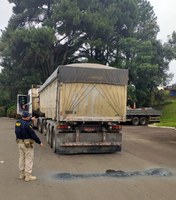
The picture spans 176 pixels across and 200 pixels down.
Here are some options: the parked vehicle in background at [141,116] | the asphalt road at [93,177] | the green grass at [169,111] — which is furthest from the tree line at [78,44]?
the asphalt road at [93,177]

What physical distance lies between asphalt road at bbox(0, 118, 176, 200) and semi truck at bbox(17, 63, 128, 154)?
600 millimetres

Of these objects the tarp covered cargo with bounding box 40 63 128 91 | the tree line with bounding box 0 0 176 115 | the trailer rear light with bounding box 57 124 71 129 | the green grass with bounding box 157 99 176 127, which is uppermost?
the tree line with bounding box 0 0 176 115

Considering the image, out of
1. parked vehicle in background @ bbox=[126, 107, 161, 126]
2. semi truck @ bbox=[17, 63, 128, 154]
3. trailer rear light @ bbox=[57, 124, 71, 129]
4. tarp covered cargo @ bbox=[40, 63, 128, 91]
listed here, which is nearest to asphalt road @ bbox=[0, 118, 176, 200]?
semi truck @ bbox=[17, 63, 128, 154]

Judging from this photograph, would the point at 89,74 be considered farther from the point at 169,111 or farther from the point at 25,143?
the point at 169,111

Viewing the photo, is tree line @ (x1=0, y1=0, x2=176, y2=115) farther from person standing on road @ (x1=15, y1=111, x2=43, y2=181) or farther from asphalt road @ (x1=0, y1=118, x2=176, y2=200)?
person standing on road @ (x1=15, y1=111, x2=43, y2=181)

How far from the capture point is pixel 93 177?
378 inches

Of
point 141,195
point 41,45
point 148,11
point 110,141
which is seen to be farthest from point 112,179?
point 148,11

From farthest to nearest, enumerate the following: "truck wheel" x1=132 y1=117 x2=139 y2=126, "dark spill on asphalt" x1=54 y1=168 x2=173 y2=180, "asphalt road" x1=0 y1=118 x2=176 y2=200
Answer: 1. "truck wheel" x1=132 y1=117 x2=139 y2=126
2. "dark spill on asphalt" x1=54 y1=168 x2=173 y2=180
3. "asphalt road" x1=0 y1=118 x2=176 y2=200

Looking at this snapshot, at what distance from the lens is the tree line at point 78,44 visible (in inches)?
1816

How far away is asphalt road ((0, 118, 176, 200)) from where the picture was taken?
25.6 ft

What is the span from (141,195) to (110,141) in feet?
22.3

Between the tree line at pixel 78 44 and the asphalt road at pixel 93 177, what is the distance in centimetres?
3312

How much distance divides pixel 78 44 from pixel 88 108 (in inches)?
1414

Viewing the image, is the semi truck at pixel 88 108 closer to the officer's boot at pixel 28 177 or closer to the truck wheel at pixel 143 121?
the officer's boot at pixel 28 177
